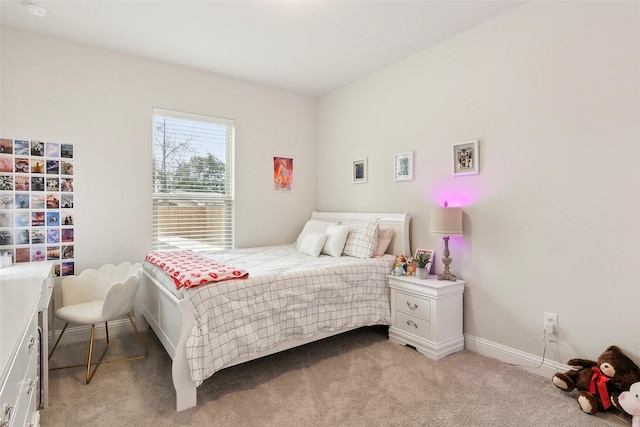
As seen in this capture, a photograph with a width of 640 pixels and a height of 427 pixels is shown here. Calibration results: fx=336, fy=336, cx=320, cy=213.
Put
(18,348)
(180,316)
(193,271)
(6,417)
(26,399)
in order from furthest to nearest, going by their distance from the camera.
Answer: (193,271), (180,316), (26,399), (18,348), (6,417)

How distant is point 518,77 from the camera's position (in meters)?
2.49

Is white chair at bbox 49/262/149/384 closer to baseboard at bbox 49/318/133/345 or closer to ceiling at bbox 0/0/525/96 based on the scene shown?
baseboard at bbox 49/318/133/345

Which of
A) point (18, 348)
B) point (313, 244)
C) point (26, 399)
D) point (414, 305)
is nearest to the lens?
point (18, 348)

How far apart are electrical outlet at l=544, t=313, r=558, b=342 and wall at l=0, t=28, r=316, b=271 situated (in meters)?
2.91

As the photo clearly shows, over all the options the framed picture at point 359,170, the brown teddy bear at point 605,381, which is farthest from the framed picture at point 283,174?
the brown teddy bear at point 605,381

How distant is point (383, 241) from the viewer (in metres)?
3.30

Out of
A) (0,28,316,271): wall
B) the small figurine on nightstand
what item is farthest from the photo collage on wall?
the small figurine on nightstand

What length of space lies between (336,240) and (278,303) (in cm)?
111

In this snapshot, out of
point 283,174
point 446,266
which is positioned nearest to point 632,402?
point 446,266

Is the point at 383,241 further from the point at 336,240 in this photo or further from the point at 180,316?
the point at 180,316

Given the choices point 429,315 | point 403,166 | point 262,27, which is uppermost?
point 262,27

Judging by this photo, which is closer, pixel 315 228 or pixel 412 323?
pixel 412 323

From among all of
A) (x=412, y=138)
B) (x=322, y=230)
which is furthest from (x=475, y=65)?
(x=322, y=230)

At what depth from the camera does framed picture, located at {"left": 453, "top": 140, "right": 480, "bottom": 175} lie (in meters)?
2.74
